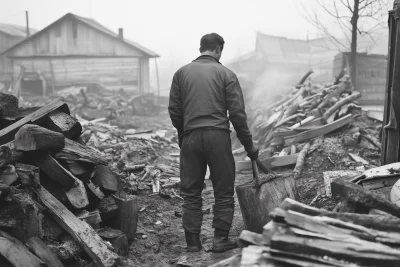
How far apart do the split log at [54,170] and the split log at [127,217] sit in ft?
2.69

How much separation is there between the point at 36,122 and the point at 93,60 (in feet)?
87.8

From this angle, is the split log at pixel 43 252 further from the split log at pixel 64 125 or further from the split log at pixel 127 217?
the split log at pixel 64 125

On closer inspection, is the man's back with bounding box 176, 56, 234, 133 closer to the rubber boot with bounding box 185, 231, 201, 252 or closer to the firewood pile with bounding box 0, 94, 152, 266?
the rubber boot with bounding box 185, 231, 201, 252

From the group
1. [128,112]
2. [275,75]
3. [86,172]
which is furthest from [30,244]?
[275,75]

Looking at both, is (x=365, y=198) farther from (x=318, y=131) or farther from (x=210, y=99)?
(x=318, y=131)

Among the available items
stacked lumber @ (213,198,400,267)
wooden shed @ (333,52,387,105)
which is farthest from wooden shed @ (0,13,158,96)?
stacked lumber @ (213,198,400,267)

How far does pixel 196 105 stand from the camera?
4.82 meters

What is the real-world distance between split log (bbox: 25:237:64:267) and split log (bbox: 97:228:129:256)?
0.73 metres

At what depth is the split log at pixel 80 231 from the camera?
4.16 meters

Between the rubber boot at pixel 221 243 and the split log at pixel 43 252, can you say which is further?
the rubber boot at pixel 221 243

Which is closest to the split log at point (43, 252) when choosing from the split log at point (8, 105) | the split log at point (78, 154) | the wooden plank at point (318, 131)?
the split log at point (78, 154)

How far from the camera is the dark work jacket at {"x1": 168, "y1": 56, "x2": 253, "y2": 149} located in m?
4.79

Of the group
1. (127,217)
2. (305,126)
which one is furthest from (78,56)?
(127,217)

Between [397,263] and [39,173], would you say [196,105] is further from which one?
[397,263]
